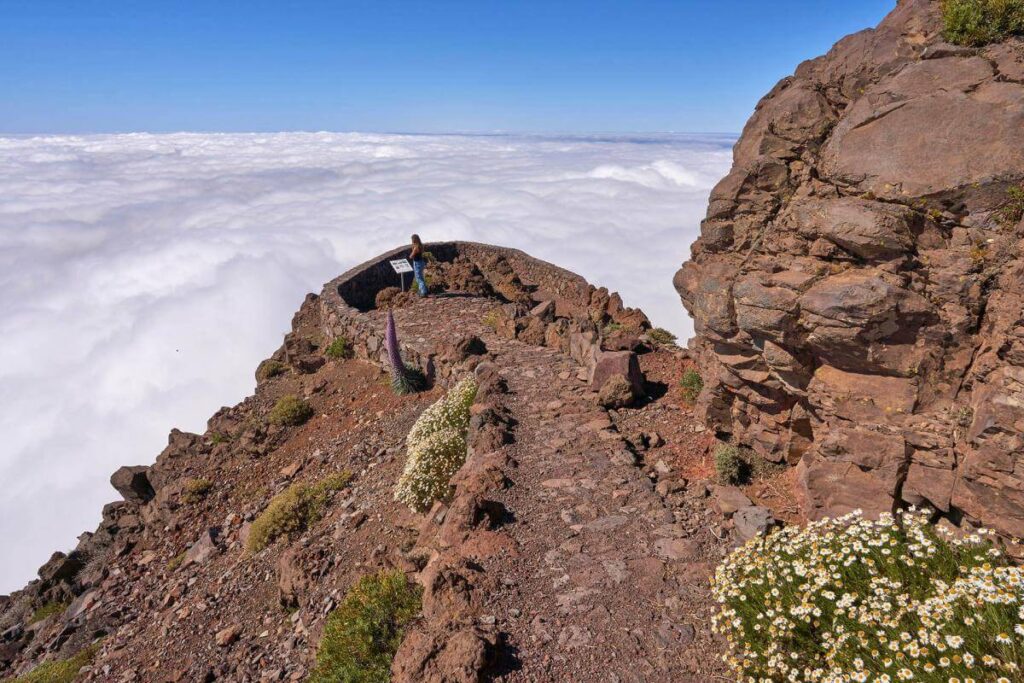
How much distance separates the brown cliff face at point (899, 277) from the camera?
4.38 meters

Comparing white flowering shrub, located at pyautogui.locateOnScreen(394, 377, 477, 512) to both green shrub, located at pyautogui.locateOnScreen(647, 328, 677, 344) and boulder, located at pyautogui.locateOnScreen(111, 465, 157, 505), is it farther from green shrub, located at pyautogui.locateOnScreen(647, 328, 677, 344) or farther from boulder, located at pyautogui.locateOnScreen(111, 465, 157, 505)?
boulder, located at pyautogui.locateOnScreen(111, 465, 157, 505)

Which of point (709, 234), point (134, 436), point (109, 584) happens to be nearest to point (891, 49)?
point (709, 234)

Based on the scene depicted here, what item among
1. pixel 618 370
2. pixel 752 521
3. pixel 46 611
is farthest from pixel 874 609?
pixel 46 611

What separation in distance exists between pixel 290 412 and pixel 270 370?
154 inches

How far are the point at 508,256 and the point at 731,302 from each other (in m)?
17.5

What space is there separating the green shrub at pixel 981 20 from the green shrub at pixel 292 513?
10.3 metres

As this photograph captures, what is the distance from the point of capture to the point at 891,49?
588 centimetres

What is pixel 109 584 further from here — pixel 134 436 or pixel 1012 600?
pixel 134 436

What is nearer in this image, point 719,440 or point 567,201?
point 719,440

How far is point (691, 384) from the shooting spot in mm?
9211

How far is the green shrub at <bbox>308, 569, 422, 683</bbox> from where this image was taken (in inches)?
198

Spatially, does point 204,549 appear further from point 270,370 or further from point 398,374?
point 270,370

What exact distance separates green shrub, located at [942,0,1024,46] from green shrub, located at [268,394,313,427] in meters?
13.8

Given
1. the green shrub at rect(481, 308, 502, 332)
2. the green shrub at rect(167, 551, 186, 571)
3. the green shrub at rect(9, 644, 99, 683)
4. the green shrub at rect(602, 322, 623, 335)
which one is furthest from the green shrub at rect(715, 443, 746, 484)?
the green shrub at rect(167, 551, 186, 571)
